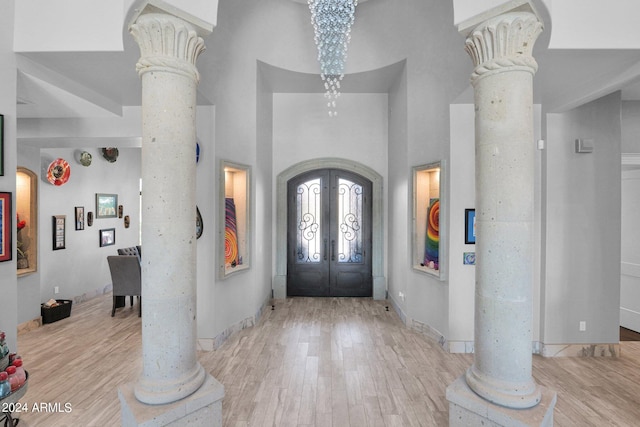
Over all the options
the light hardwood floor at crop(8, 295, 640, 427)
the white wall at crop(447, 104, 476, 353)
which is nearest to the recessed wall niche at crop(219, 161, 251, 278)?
the light hardwood floor at crop(8, 295, 640, 427)

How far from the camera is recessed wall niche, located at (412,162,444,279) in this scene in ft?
15.1

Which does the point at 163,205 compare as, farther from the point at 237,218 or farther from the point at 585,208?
the point at 585,208

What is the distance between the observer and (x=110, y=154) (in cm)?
675

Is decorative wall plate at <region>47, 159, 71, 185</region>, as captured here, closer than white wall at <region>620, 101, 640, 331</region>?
No

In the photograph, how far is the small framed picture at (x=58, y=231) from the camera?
5625mm

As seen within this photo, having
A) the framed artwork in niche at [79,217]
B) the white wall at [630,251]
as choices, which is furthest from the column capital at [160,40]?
the white wall at [630,251]

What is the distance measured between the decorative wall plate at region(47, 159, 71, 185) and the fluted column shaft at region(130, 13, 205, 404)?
4656mm

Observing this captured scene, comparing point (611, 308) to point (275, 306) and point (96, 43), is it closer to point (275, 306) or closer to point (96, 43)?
point (275, 306)

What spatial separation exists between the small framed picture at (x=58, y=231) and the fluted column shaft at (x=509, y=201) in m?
6.56

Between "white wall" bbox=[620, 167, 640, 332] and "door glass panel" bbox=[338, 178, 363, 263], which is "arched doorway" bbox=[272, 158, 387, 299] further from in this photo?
"white wall" bbox=[620, 167, 640, 332]

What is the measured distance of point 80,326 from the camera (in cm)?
496

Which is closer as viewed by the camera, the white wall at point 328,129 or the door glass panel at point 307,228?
the white wall at point 328,129

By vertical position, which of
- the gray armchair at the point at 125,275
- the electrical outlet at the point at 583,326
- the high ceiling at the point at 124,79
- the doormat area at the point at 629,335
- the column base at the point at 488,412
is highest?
the high ceiling at the point at 124,79

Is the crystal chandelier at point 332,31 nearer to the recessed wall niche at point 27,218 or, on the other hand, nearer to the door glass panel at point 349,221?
the door glass panel at point 349,221
